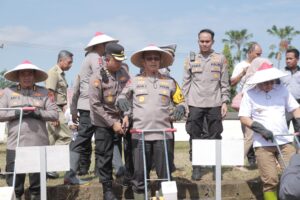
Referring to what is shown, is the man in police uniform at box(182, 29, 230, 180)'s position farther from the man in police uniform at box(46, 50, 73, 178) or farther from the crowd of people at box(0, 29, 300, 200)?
the man in police uniform at box(46, 50, 73, 178)

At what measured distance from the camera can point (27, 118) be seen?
555 cm

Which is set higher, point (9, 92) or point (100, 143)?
point (9, 92)

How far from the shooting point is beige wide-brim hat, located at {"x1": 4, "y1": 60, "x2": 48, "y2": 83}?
5602 mm

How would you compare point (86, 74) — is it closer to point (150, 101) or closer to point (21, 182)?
point (150, 101)

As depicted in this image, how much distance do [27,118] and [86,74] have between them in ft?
4.04

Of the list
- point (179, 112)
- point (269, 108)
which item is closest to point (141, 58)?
point (179, 112)

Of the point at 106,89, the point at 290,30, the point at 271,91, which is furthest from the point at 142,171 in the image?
the point at 290,30

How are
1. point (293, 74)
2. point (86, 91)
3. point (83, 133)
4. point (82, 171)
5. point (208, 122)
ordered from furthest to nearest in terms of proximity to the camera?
point (293, 74) → point (82, 171) → point (208, 122) → point (86, 91) → point (83, 133)

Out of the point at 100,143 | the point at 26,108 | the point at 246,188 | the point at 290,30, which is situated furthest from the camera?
the point at 290,30

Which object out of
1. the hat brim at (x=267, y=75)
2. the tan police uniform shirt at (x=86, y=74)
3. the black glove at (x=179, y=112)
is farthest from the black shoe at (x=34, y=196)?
the hat brim at (x=267, y=75)

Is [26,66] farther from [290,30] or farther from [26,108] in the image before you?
[290,30]

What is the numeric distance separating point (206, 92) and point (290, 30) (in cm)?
5892

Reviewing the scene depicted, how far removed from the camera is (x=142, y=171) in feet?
18.1

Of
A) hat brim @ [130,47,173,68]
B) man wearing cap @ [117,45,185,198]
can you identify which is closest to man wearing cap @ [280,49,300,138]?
hat brim @ [130,47,173,68]
